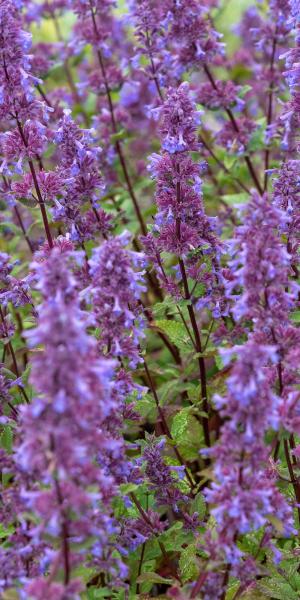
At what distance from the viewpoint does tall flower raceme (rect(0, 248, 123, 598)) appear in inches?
107

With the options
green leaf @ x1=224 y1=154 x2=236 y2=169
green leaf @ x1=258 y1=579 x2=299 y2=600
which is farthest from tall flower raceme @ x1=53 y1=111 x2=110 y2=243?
green leaf @ x1=258 y1=579 x2=299 y2=600

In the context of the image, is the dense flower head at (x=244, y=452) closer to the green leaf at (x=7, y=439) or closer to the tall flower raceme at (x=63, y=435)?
the tall flower raceme at (x=63, y=435)

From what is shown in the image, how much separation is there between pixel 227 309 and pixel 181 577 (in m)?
1.63

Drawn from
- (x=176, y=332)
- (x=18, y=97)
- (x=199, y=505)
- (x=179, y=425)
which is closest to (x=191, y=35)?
(x=18, y=97)

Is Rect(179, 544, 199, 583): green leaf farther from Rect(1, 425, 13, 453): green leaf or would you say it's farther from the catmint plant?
Rect(1, 425, 13, 453): green leaf

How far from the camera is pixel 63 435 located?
271 centimetres

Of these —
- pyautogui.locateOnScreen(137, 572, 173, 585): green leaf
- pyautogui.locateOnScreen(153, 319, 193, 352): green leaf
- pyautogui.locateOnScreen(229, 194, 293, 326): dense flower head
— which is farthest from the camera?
pyautogui.locateOnScreen(153, 319, 193, 352): green leaf

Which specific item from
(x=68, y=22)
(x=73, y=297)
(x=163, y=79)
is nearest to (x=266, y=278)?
(x=73, y=297)

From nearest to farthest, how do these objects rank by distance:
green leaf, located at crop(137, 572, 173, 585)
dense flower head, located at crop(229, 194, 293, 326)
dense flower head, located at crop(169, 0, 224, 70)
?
1. dense flower head, located at crop(229, 194, 293, 326)
2. green leaf, located at crop(137, 572, 173, 585)
3. dense flower head, located at crop(169, 0, 224, 70)

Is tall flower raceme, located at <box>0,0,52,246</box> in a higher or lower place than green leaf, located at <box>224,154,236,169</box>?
lower

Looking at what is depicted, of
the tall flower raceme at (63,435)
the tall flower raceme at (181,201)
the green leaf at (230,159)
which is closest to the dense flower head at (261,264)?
the tall flower raceme at (63,435)

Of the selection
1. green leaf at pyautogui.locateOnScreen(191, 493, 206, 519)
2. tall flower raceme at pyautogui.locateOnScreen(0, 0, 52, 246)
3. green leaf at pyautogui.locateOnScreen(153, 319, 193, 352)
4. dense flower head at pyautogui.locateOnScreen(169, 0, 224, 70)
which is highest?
dense flower head at pyautogui.locateOnScreen(169, 0, 224, 70)

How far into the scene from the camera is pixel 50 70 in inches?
281

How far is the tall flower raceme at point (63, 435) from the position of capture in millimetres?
2709
